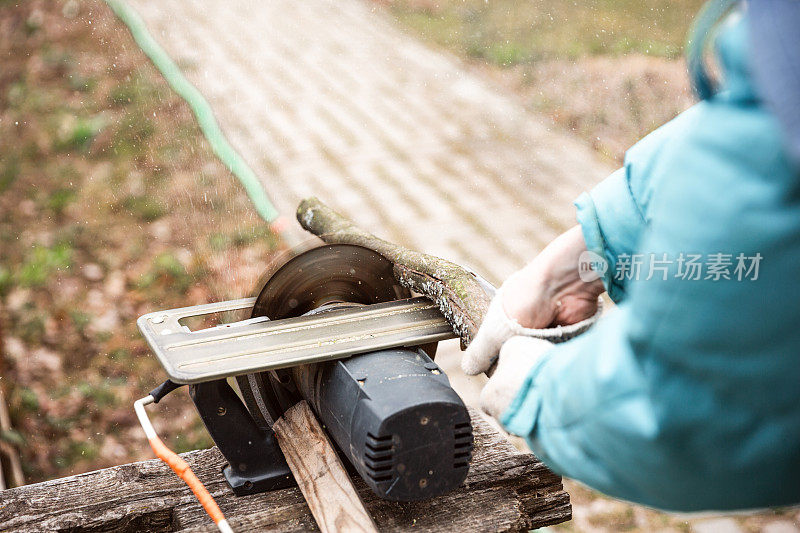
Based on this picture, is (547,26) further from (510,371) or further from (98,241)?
(510,371)

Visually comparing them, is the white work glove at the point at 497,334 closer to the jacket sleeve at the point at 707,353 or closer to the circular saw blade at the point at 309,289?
the jacket sleeve at the point at 707,353

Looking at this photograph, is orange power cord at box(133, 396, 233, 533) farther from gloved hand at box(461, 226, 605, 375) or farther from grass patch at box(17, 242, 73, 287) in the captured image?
grass patch at box(17, 242, 73, 287)

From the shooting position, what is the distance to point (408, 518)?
4.85 ft

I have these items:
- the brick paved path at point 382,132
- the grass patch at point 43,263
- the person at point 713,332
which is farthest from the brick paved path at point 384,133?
the person at point 713,332

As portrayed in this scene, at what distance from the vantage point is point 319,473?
1.53 meters

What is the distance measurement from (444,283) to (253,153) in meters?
4.18

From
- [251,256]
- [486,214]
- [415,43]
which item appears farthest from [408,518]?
[415,43]

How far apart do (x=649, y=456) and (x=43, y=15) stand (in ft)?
27.4

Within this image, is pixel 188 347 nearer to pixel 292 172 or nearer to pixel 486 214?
pixel 486 214

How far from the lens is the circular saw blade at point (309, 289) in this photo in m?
1.71

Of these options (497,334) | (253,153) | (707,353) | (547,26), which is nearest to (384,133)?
(253,153)

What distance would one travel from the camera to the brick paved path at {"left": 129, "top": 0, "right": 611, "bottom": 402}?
4789 millimetres

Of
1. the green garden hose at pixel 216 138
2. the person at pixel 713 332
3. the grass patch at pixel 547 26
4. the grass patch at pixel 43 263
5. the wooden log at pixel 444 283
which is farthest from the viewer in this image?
the grass patch at pixel 547 26

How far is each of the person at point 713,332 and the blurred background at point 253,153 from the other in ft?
6.94
